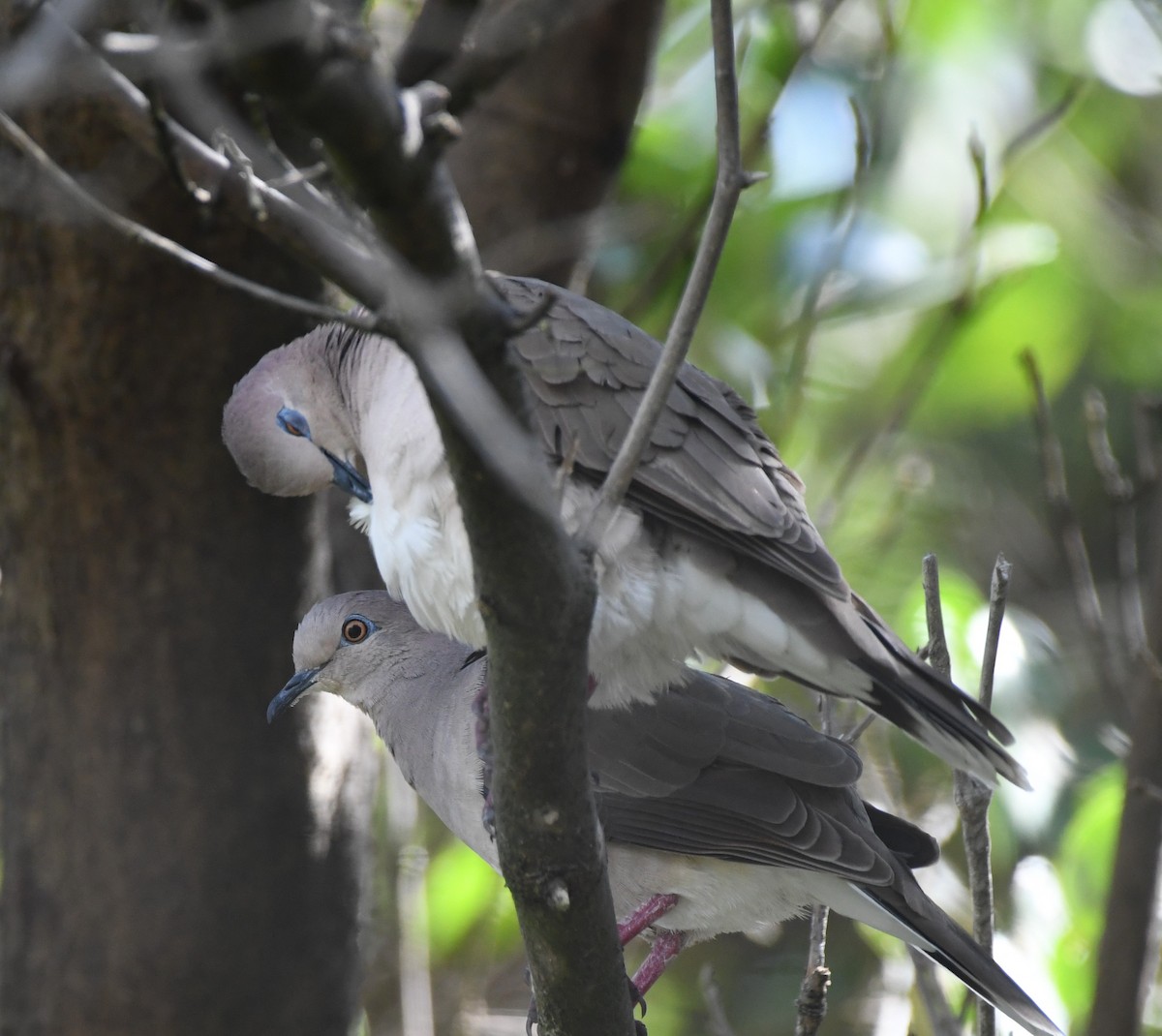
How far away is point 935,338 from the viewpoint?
333 centimetres

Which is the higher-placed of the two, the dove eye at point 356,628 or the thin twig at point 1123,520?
the thin twig at point 1123,520

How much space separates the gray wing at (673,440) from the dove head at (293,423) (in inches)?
21.0

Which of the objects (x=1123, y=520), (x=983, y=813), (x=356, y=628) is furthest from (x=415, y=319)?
(x=1123, y=520)

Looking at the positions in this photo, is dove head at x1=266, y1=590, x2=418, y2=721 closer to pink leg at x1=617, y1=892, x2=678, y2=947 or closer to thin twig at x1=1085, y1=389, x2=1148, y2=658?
pink leg at x1=617, y1=892, x2=678, y2=947

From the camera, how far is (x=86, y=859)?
2766 mm

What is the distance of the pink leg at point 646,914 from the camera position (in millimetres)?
2510

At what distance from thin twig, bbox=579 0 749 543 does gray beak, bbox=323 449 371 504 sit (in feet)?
4.15

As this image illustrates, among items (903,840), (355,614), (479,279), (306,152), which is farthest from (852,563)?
(479,279)

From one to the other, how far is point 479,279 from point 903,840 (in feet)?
6.17

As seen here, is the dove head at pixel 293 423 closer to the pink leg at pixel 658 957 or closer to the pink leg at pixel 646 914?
the pink leg at pixel 646 914

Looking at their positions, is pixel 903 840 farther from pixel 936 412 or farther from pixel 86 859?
pixel 936 412

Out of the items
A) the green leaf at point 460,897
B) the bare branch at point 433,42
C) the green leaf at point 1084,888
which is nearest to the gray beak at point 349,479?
the bare branch at point 433,42

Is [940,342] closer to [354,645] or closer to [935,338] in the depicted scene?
Answer: [935,338]

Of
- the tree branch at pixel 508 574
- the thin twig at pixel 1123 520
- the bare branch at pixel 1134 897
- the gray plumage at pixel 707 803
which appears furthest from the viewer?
the thin twig at pixel 1123 520
